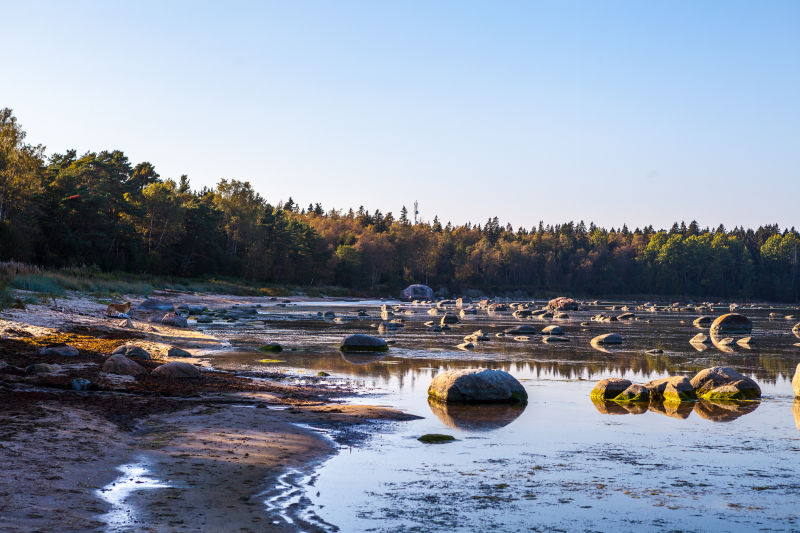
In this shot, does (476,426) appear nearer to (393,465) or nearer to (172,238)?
(393,465)

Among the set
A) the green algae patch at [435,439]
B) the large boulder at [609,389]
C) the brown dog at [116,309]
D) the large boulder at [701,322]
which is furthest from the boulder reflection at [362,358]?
the large boulder at [701,322]

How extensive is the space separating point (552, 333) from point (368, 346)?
1549 cm

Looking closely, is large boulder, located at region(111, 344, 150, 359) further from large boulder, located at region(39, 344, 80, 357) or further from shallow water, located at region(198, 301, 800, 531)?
shallow water, located at region(198, 301, 800, 531)

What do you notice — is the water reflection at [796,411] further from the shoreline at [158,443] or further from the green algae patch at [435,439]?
the shoreline at [158,443]

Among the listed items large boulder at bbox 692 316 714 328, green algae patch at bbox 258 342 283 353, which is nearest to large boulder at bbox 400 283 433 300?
large boulder at bbox 692 316 714 328

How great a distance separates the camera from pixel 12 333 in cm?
2175

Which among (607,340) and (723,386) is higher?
(723,386)

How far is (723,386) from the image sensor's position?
745 inches

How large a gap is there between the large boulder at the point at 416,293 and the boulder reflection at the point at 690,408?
105153mm

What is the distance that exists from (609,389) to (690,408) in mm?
2038

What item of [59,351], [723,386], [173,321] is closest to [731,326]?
[723,386]

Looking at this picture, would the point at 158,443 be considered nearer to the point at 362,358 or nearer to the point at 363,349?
the point at 362,358

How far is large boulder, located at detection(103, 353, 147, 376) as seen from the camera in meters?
17.7

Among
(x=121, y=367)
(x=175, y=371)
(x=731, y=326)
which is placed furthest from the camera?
(x=731, y=326)
